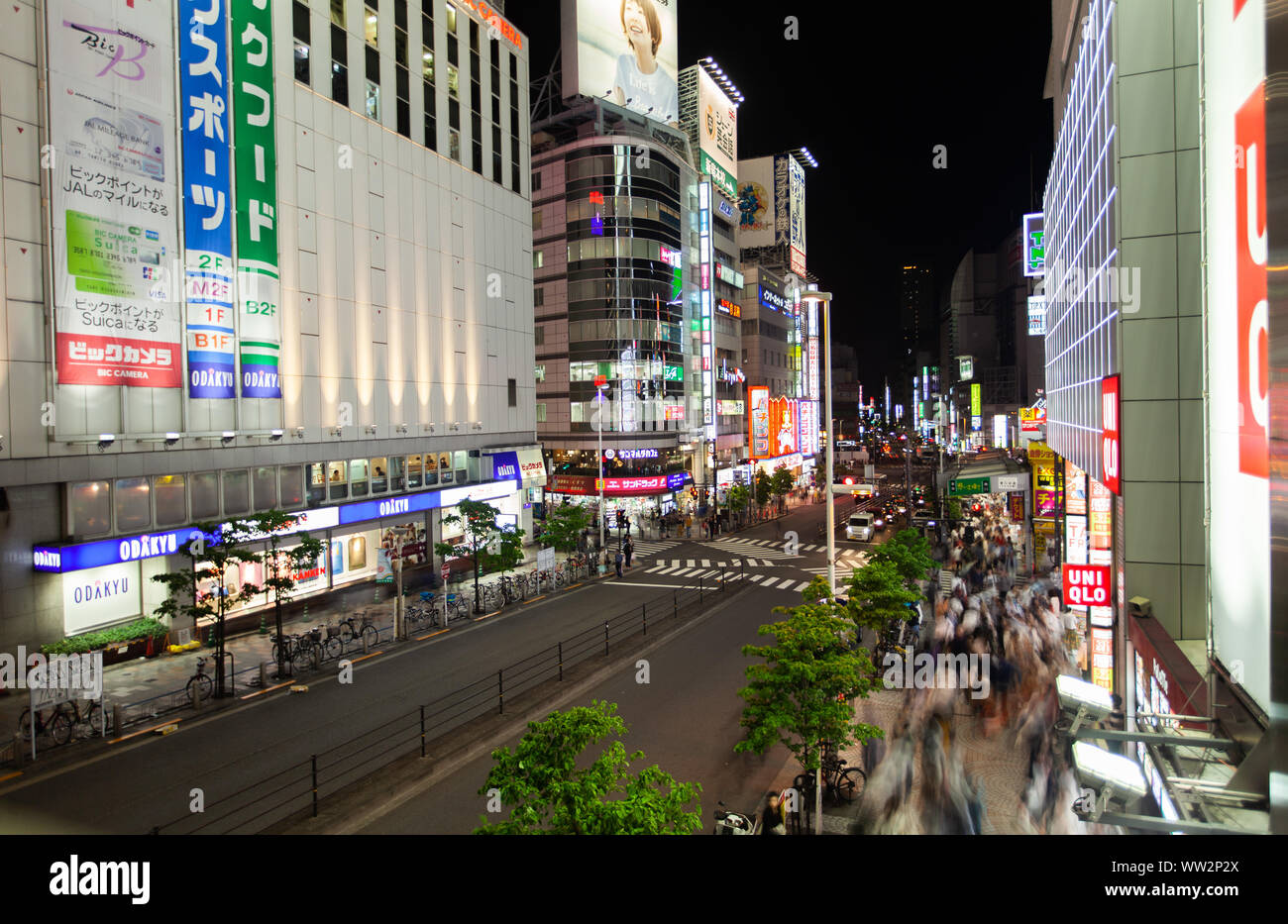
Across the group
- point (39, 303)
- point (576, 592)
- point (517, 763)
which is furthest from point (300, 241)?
point (517, 763)

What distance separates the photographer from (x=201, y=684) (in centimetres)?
1678

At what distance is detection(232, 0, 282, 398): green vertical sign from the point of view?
23953 mm

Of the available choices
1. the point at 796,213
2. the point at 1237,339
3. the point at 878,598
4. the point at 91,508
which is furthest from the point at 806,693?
the point at 796,213

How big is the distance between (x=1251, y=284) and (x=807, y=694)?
714 centimetres

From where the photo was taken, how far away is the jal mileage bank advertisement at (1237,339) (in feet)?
22.4

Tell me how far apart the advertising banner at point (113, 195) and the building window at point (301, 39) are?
18.1 feet

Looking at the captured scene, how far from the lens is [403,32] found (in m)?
31.8

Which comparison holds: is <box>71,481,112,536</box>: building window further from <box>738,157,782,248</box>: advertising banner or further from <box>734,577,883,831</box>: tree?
<box>738,157,782,248</box>: advertising banner

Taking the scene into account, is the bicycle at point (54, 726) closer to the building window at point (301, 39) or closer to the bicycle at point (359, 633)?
the bicycle at point (359, 633)

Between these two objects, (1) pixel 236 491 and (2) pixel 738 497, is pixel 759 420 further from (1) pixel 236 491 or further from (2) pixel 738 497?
(1) pixel 236 491

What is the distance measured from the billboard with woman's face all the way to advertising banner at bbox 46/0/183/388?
3650 centimetres

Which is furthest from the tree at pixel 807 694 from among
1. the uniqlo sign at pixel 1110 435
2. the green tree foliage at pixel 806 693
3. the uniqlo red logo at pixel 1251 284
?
the uniqlo sign at pixel 1110 435

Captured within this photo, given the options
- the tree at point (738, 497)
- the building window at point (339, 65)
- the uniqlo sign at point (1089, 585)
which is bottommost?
the tree at point (738, 497)
